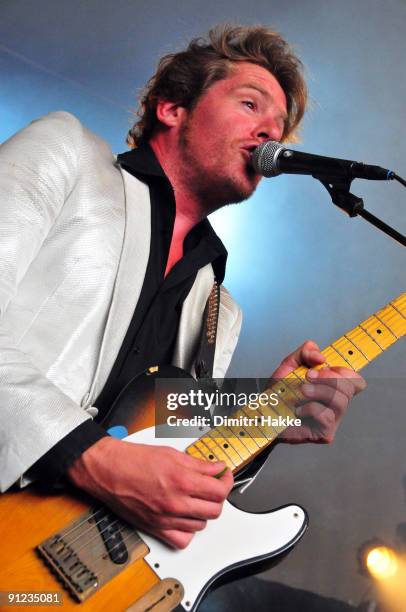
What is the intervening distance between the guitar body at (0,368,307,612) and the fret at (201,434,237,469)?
0.29 ft

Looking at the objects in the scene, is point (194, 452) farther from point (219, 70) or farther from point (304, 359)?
point (219, 70)

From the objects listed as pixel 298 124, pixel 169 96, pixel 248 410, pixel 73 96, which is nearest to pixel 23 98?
pixel 73 96

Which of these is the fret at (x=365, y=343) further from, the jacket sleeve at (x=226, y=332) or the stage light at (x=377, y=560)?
the stage light at (x=377, y=560)

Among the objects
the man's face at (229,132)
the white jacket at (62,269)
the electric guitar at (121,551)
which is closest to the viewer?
the electric guitar at (121,551)

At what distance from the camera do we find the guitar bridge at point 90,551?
101 cm

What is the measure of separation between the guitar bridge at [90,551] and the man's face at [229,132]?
998 millimetres

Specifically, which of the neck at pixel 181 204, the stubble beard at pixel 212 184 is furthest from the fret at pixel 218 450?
the stubble beard at pixel 212 184

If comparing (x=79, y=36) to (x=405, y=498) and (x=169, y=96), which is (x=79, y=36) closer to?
(x=169, y=96)

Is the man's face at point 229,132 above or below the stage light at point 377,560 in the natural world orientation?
above

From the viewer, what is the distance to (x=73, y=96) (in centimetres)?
242

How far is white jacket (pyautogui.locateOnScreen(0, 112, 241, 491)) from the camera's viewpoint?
1118 millimetres

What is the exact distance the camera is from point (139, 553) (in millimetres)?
1072

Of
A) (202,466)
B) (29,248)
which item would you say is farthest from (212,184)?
(202,466)

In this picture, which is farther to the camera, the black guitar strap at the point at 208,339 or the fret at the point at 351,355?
the black guitar strap at the point at 208,339
